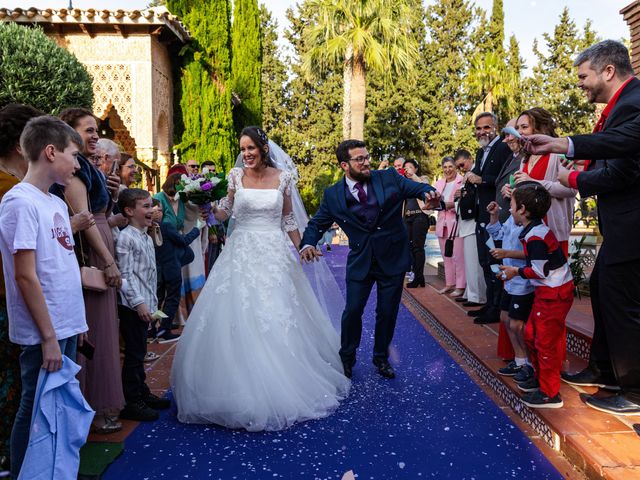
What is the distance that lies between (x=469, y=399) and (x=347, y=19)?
57.8ft

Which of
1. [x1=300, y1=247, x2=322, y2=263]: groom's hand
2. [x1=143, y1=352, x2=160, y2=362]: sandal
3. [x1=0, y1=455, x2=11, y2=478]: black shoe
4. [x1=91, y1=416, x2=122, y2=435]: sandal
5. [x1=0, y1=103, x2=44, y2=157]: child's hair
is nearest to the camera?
[x1=0, y1=103, x2=44, y2=157]: child's hair

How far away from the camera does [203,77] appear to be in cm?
1461

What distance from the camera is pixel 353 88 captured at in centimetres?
1883

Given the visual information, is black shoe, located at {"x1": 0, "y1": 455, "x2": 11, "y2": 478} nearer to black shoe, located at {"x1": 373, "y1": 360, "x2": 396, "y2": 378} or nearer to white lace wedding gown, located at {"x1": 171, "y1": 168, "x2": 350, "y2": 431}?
white lace wedding gown, located at {"x1": 171, "y1": 168, "x2": 350, "y2": 431}

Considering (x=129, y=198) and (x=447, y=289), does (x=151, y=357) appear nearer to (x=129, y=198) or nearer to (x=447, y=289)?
(x=129, y=198)

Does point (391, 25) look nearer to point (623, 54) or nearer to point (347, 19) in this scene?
point (347, 19)

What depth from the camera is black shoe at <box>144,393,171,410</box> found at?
152 inches

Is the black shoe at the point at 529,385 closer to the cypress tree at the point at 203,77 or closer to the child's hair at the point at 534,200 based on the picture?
the child's hair at the point at 534,200

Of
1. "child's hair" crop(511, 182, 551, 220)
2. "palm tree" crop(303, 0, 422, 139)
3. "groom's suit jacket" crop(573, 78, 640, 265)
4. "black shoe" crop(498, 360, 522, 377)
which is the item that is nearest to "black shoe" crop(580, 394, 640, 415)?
"black shoe" crop(498, 360, 522, 377)

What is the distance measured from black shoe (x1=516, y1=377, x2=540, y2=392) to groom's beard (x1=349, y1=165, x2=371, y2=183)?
6.76 feet

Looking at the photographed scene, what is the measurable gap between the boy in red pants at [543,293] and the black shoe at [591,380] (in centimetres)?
40

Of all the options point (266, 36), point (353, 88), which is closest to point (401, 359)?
point (353, 88)

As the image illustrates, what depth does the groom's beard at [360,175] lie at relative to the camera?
175 inches

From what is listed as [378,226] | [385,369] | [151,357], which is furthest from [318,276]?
[151,357]
